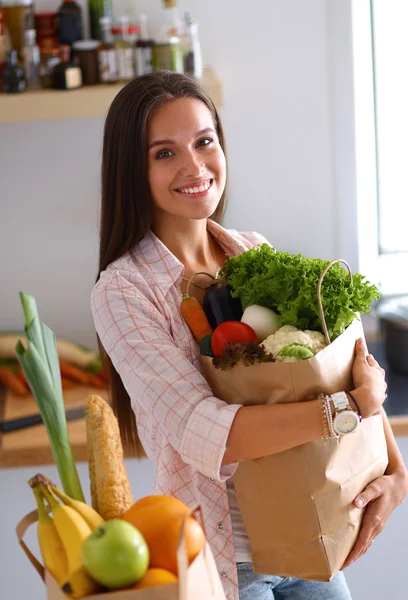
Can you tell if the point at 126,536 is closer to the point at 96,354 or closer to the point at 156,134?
the point at 156,134

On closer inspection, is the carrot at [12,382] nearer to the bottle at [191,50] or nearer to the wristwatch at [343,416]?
the bottle at [191,50]

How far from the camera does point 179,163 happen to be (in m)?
1.25

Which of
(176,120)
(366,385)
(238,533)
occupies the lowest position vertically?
(238,533)

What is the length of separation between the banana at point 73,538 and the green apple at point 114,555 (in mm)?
10

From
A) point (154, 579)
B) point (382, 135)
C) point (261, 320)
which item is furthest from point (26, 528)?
point (382, 135)

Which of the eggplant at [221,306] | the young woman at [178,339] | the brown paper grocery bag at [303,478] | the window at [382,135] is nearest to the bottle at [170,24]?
the window at [382,135]

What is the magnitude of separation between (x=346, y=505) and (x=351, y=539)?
0.19 ft


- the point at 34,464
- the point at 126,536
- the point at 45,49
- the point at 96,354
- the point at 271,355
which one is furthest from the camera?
the point at 96,354

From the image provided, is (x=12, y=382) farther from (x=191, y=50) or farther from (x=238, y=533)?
(x=238, y=533)

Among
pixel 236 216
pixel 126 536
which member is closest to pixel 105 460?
pixel 126 536

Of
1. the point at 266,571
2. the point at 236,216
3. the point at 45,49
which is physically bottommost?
the point at 266,571

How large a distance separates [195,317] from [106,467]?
1.41 ft

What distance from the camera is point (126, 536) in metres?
0.67

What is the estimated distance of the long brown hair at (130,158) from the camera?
126 cm
